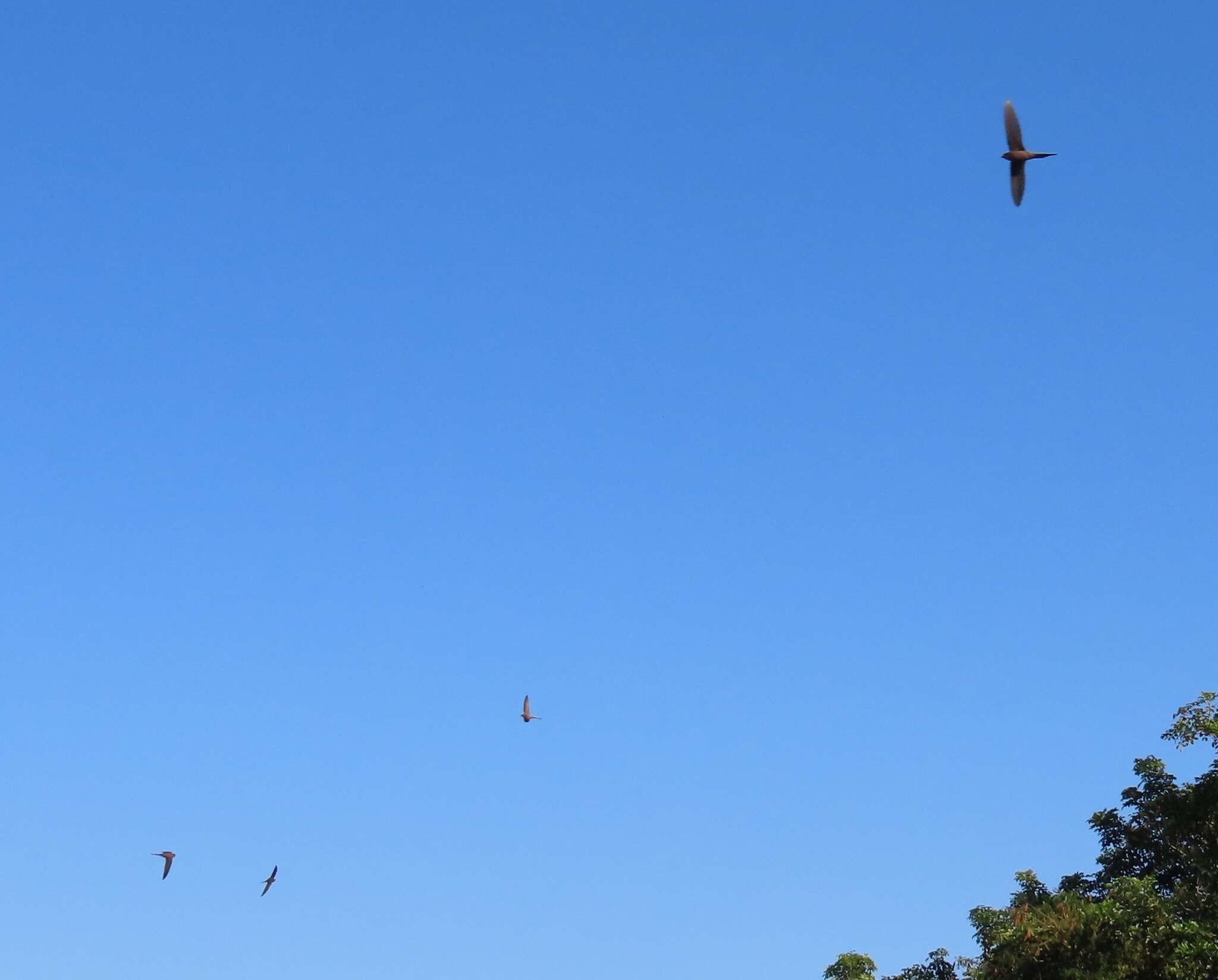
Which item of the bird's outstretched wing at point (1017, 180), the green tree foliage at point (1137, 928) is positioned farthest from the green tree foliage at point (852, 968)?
the bird's outstretched wing at point (1017, 180)

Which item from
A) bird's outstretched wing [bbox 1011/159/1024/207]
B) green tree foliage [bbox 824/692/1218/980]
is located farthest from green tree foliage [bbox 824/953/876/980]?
bird's outstretched wing [bbox 1011/159/1024/207]

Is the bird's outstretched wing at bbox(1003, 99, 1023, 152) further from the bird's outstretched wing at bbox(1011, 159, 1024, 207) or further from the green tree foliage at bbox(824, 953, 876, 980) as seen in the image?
the green tree foliage at bbox(824, 953, 876, 980)

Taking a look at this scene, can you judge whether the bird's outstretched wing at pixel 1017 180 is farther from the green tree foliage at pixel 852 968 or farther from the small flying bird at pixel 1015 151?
the green tree foliage at pixel 852 968

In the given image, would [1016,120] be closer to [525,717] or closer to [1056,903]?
[1056,903]

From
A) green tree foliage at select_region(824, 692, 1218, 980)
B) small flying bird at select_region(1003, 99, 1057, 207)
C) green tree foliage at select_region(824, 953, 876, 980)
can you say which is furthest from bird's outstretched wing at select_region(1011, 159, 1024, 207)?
green tree foliage at select_region(824, 953, 876, 980)

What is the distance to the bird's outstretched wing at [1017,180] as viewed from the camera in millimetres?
24219

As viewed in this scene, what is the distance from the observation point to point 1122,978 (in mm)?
28969

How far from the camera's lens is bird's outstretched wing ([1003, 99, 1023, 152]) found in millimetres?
25042

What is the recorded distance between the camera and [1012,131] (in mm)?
25109

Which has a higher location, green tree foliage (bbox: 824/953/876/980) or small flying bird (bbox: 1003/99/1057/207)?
small flying bird (bbox: 1003/99/1057/207)

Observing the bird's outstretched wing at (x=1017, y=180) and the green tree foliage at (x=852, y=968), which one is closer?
the bird's outstretched wing at (x=1017, y=180)

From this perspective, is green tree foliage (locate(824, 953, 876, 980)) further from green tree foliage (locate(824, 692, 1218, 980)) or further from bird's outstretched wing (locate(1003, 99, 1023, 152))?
bird's outstretched wing (locate(1003, 99, 1023, 152))

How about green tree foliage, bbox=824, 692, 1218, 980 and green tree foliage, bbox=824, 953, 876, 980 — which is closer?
green tree foliage, bbox=824, 692, 1218, 980

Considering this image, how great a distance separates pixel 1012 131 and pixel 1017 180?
1123 mm
